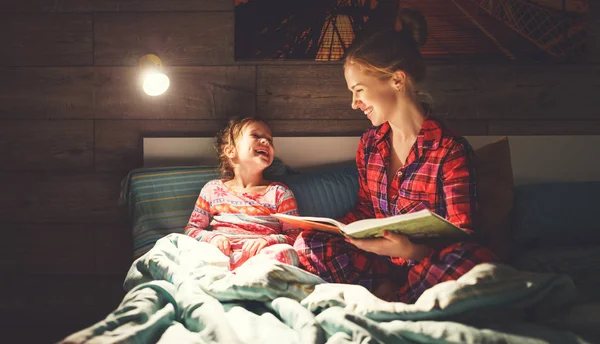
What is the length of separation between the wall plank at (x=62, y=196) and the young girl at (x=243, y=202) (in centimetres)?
57

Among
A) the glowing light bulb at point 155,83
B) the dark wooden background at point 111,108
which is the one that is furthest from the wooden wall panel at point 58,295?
the glowing light bulb at point 155,83

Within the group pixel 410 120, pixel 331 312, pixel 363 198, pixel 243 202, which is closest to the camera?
pixel 331 312

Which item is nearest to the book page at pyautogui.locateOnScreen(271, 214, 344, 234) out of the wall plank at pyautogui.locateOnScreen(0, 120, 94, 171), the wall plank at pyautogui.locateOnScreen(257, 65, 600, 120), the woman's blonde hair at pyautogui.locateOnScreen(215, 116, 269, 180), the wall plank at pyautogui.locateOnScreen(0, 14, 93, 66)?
the woman's blonde hair at pyautogui.locateOnScreen(215, 116, 269, 180)

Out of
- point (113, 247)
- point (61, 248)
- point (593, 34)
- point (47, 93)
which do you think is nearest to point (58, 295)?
point (61, 248)

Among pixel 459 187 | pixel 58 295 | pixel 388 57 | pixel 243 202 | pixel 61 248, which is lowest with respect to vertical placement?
pixel 58 295

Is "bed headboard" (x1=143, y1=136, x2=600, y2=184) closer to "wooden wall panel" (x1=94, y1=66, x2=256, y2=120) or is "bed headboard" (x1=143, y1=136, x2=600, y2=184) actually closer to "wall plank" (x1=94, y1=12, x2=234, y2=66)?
"wooden wall panel" (x1=94, y1=66, x2=256, y2=120)

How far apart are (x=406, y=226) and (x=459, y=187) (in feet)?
1.05

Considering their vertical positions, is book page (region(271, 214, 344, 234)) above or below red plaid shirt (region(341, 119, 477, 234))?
below

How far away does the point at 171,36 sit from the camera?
228 centimetres

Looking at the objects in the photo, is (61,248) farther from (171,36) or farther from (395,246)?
(395,246)

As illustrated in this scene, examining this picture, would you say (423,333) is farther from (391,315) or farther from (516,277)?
(516,277)

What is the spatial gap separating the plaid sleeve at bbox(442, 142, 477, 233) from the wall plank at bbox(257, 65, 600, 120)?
778mm

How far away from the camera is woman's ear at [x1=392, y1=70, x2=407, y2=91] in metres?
1.64

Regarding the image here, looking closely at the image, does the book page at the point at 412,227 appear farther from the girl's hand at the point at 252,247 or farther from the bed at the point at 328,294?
the girl's hand at the point at 252,247
